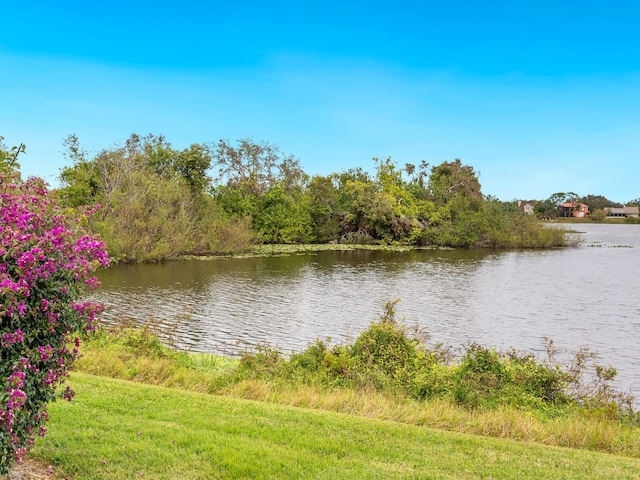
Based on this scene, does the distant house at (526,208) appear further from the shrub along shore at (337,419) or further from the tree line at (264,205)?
the shrub along shore at (337,419)

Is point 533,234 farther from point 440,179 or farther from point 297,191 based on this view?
point 297,191

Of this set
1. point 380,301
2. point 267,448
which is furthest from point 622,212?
point 267,448

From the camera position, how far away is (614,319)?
22797mm

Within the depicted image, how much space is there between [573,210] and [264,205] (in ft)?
497

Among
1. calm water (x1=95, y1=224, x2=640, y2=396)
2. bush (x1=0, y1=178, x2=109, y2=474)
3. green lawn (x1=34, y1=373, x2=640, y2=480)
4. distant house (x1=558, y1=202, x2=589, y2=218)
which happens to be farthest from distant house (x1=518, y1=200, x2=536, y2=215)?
bush (x1=0, y1=178, x2=109, y2=474)

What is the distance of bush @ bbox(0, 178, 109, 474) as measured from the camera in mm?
4051

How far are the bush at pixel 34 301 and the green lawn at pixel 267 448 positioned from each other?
51.4 inches

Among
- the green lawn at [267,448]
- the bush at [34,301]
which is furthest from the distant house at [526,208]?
the bush at [34,301]

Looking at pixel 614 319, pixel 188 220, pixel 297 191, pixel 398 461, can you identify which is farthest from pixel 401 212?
pixel 398 461

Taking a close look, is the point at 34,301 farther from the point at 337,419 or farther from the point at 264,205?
the point at 264,205

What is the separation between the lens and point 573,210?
182 metres

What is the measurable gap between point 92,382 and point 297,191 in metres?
63.3

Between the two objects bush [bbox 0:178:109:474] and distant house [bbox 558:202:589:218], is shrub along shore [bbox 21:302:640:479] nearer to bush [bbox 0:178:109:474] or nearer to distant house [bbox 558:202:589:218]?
bush [bbox 0:178:109:474]

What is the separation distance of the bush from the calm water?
12.1 m
